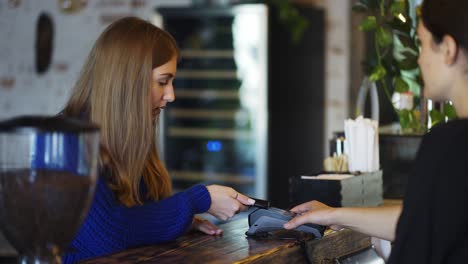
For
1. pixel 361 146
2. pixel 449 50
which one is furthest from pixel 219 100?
pixel 449 50

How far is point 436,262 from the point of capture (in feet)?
5.36

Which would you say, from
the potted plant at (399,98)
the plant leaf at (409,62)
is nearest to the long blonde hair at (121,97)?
the potted plant at (399,98)

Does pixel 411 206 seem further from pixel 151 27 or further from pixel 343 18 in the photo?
pixel 343 18

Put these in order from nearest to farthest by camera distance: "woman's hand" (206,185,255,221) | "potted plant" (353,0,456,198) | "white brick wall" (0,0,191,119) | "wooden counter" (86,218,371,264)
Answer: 1. "wooden counter" (86,218,371,264)
2. "woman's hand" (206,185,255,221)
3. "potted plant" (353,0,456,198)
4. "white brick wall" (0,0,191,119)

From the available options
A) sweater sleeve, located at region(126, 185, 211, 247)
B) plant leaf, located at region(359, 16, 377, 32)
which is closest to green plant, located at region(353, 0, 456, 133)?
plant leaf, located at region(359, 16, 377, 32)

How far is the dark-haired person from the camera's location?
1.63 metres

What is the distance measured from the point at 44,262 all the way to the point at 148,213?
2.56 ft

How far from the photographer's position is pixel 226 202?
2.40 m

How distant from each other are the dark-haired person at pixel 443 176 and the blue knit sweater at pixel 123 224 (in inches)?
31.8

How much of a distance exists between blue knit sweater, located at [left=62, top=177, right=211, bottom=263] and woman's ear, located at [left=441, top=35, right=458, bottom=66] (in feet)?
3.08

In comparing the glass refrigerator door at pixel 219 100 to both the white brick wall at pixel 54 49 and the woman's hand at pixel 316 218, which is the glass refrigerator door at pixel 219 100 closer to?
the white brick wall at pixel 54 49

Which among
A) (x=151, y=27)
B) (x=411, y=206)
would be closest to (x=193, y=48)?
(x=151, y=27)

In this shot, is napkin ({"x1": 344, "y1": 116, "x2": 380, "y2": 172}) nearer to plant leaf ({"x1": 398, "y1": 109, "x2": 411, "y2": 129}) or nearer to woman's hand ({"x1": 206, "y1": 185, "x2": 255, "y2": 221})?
plant leaf ({"x1": 398, "y1": 109, "x2": 411, "y2": 129})

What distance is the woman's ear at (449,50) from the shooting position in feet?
5.57
